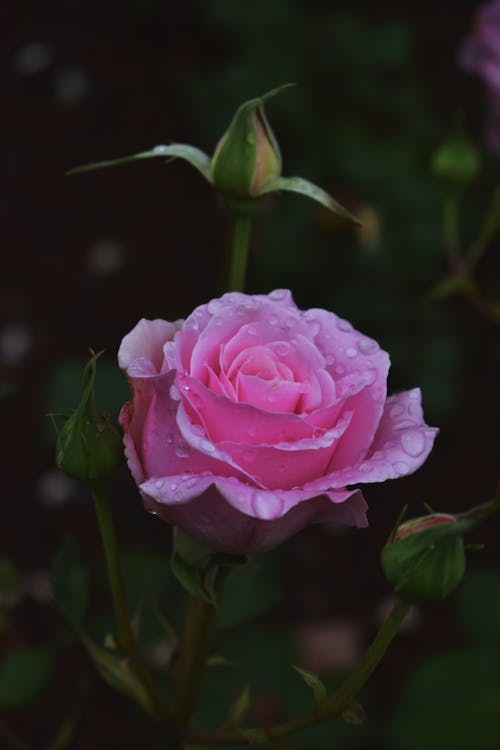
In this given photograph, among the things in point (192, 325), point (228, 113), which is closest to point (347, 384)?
point (192, 325)

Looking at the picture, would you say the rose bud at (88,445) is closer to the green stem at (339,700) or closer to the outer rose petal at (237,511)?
the outer rose petal at (237,511)

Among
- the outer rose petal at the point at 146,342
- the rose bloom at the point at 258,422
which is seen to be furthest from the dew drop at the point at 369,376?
the outer rose petal at the point at 146,342

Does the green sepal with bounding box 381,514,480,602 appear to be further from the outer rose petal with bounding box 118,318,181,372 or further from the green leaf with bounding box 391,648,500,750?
the green leaf with bounding box 391,648,500,750

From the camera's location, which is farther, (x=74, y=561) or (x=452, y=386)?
(x=452, y=386)

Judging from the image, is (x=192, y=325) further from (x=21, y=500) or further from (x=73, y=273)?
(x=73, y=273)

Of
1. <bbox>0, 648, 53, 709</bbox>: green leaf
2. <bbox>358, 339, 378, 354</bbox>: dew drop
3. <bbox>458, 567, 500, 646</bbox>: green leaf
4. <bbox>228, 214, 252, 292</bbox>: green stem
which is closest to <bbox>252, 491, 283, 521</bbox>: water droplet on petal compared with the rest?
<bbox>358, 339, 378, 354</bbox>: dew drop

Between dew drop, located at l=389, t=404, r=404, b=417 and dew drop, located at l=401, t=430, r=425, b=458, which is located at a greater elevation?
dew drop, located at l=401, t=430, r=425, b=458

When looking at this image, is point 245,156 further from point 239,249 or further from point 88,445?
point 88,445

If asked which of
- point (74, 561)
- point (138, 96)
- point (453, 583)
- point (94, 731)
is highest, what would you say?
point (453, 583)
